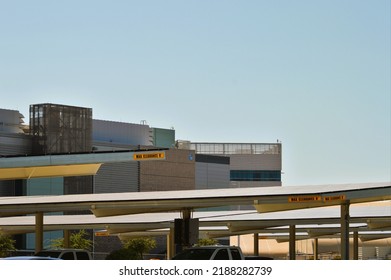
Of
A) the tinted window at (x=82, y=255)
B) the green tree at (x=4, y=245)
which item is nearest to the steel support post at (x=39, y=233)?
the tinted window at (x=82, y=255)

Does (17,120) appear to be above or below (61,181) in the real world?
above

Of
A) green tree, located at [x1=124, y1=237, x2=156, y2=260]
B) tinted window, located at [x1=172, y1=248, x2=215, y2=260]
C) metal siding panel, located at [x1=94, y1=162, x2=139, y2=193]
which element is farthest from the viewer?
metal siding panel, located at [x1=94, y1=162, x2=139, y2=193]

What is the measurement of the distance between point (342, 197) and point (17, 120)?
74742mm

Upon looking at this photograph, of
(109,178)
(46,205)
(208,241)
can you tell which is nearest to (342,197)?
(46,205)

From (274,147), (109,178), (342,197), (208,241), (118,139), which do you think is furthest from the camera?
(274,147)

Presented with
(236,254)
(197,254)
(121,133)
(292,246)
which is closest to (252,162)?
(121,133)

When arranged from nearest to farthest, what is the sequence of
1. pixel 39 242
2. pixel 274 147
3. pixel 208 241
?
pixel 39 242, pixel 208 241, pixel 274 147

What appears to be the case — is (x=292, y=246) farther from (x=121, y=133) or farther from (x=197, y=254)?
(x=121, y=133)

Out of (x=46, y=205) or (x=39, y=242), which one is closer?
(x=46, y=205)

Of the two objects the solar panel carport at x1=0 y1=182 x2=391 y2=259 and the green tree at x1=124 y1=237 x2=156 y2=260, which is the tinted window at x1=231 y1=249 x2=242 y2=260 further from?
the green tree at x1=124 y1=237 x2=156 y2=260

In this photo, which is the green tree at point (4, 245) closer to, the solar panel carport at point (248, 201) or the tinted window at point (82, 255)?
the solar panel carport at point (248, 201)

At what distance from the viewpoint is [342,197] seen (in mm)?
28547

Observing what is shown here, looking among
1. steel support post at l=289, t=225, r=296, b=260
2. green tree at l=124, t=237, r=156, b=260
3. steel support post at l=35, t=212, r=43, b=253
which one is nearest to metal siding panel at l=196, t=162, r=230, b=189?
green tree at l=124, t=237, r=156, b=260
